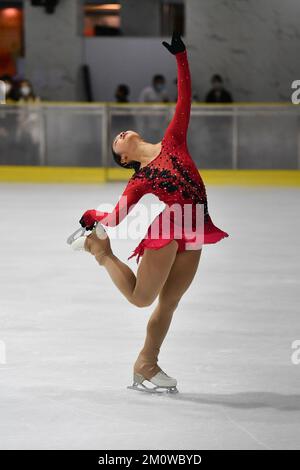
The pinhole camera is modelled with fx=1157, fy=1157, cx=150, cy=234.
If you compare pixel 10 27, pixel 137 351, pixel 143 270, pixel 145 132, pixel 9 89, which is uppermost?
pixel 10 27

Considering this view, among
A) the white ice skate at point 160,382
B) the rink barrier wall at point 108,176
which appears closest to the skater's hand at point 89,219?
the white ice skate at point 160,382

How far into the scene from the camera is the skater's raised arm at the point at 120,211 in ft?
17.3

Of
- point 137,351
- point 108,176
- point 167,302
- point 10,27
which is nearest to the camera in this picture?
point 167,302

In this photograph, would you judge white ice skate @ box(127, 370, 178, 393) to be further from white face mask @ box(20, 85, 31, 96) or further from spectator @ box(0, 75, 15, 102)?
spectator @ box(0, 75, 15, 102)

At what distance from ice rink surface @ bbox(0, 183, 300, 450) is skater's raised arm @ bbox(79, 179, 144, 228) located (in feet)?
2.74

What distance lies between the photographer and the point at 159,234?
535cm

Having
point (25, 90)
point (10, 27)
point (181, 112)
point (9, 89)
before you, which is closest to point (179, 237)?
point (181, 112)

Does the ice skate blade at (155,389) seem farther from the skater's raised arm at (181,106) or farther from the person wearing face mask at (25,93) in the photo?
the person wearing face mask at (25,93)

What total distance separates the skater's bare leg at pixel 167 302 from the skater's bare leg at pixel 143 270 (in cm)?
8

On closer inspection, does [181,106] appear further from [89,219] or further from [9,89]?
[9,89]

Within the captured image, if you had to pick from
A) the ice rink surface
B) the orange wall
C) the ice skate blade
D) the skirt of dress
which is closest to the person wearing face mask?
the ice rink surface

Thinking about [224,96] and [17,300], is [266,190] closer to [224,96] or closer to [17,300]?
[224,96]

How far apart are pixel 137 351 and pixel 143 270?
1.25 metres
